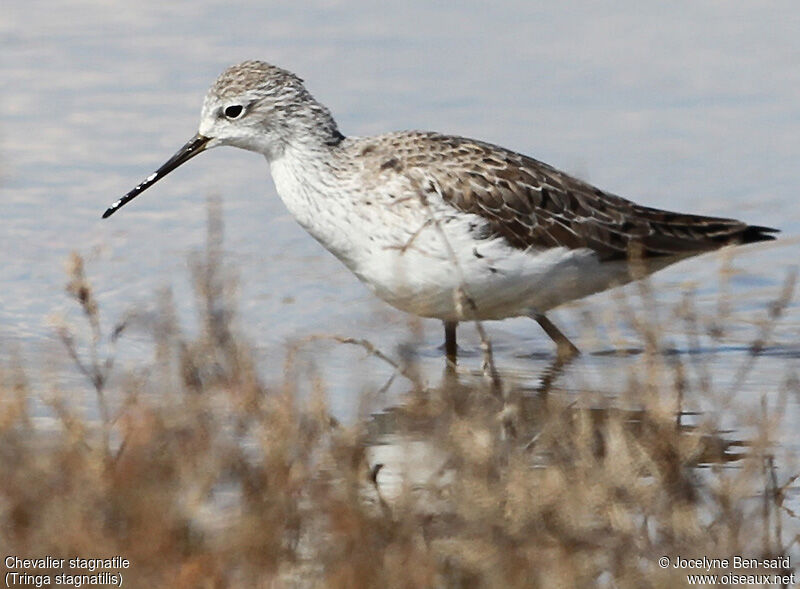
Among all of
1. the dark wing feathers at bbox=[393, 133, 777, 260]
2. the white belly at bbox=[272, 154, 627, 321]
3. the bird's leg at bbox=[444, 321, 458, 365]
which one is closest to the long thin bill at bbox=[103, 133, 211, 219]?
the white belly at bbox=[272, 154, 627, 321]

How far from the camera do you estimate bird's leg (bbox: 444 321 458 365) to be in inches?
352

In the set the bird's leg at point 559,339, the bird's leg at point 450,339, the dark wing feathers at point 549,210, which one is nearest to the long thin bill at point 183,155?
the dark wing feathers at point 549,210

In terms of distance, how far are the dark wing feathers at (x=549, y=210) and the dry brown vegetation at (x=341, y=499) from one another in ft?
10.2

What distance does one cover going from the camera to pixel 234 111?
903 centimetres

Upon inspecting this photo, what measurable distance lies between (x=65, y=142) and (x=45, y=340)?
336 centimetres

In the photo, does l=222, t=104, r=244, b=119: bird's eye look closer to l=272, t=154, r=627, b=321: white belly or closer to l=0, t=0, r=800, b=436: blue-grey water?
l=272, t=154, r=627, b=321: white belly

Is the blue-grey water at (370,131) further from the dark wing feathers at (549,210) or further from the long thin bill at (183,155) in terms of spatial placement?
the long thin bill at (183,155)

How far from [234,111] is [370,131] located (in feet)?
9.09

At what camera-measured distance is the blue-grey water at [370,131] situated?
31.3 feet

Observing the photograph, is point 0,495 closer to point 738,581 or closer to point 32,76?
point 738,581

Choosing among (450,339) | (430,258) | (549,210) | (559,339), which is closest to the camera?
(430,258)

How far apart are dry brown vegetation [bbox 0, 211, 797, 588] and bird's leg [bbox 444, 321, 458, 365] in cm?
337

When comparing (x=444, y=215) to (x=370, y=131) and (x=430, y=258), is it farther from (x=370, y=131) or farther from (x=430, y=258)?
(x=370, y=131)

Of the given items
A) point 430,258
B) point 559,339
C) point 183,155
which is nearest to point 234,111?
point 183,155
